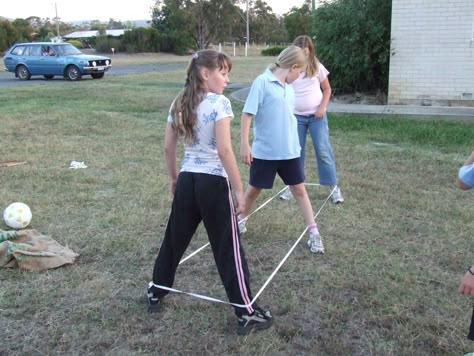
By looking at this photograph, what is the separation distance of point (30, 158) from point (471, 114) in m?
8.46

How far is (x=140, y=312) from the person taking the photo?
3.17 meters

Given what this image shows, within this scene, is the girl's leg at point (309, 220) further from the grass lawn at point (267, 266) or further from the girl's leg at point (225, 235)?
the girl's leg at point (225, 235)

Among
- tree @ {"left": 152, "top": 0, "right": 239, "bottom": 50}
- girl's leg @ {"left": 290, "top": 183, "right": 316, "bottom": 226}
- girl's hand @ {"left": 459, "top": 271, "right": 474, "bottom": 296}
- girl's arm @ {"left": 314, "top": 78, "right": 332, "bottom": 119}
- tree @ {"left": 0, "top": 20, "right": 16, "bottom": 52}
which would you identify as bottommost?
girl's leg @ {"left": 290, "top": 183, "right": 316, "bottom": 226}

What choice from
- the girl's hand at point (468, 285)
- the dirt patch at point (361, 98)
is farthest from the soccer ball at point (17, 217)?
the dirt patch at point (361, 98)

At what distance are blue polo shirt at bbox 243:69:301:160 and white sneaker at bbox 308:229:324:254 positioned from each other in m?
0.65

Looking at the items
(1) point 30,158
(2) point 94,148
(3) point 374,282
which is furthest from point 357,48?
(3) point 374,282

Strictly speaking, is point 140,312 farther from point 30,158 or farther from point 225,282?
point 30,158

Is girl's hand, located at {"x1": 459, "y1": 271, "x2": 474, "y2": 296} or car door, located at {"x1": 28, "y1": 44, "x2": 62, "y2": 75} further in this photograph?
car door, located at {"x1": 28, "y1": 44, "x2": 62, "y2": 75}

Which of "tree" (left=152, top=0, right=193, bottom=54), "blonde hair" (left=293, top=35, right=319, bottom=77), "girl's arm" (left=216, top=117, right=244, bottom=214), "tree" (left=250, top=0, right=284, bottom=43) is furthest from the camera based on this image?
"tree" (left=250, top=0, right=284, bottom=43)

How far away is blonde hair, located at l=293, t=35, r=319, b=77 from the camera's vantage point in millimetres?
4383

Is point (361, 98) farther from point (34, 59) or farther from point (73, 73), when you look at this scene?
point (34, 59)

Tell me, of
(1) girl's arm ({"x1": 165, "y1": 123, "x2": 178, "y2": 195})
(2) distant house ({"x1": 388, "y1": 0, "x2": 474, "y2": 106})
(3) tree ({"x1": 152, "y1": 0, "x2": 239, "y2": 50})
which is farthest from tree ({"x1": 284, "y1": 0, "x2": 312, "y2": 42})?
(1) girl's arm ({"x1": 165, "y1": 123, "x2": 178, "y2": 195})

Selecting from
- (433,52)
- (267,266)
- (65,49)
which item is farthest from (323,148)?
(65,49)

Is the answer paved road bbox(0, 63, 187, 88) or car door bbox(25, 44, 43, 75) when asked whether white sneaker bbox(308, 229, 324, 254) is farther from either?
car door bbox(25, 44, 43, 75)
